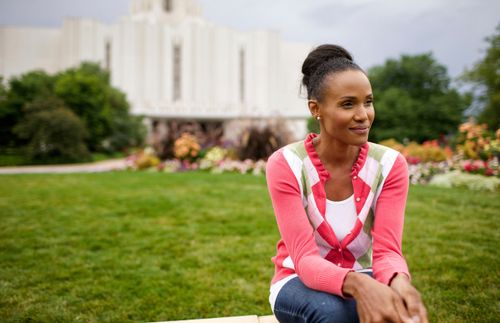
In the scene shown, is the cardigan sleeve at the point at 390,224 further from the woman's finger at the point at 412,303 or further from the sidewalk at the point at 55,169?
the sidewalk at the point at 55,169

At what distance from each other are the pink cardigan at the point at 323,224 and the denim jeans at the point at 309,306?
5cm

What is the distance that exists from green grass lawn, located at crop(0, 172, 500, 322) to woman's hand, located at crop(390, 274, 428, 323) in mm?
1334

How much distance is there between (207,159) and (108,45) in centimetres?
2725

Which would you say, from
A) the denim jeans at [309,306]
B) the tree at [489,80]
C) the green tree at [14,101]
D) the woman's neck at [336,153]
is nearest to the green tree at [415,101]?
the tree at [489,80]

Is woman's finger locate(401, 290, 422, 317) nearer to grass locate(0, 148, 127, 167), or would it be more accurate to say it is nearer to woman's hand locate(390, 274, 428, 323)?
woman's hand locate(390, 274, 428, 323)

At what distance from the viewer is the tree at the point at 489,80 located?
1530 cm

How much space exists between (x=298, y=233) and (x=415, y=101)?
23.2 meters

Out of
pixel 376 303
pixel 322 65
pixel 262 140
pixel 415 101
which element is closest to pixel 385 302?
pixel 376 303

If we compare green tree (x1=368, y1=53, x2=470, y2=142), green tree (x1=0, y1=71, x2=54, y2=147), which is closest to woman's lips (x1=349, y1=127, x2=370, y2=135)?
green tree (x1=368, y1=53, x2=470, y2=142)

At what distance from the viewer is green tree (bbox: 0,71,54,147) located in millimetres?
19469

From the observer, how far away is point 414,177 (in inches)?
315

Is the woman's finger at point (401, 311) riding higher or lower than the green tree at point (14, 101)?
lower

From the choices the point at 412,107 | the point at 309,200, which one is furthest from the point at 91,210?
the point at 412,107

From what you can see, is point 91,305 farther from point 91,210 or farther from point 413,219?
point 413,219
